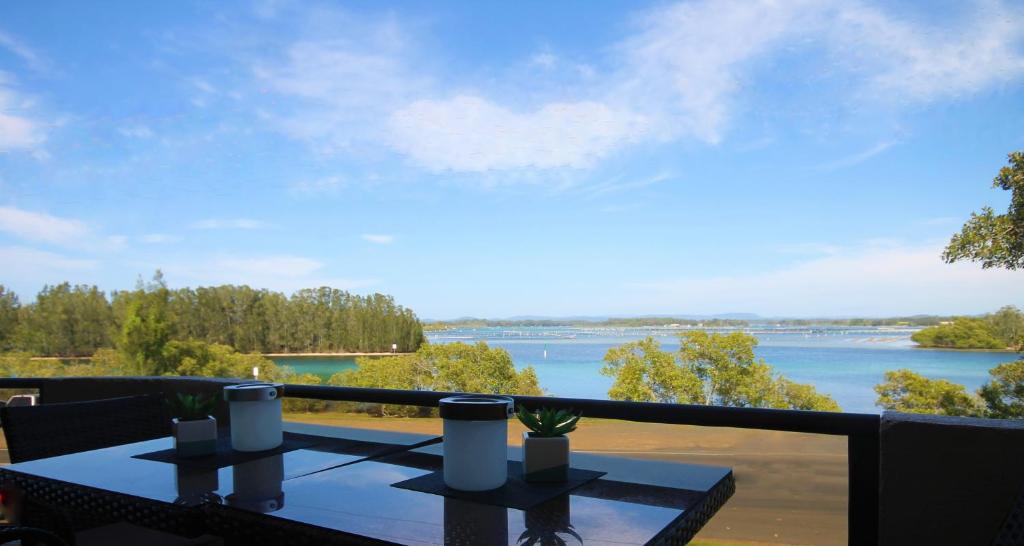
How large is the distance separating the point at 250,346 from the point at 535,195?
21.4 meters

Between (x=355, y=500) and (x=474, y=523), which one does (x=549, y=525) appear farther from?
(x=355, y=500)

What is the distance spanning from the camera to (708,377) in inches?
1028

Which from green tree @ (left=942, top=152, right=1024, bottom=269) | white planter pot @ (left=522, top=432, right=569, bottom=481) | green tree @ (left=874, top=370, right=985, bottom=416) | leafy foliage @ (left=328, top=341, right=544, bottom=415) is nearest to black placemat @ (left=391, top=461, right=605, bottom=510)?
white planter pot @ (left=522, top=432, right=569, bottom=481)

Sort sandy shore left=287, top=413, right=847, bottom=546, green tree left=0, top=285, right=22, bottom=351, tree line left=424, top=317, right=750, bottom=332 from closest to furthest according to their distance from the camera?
sandy shore left=287, top=413, right=847, bottom=546 < tree line left=424, top=317, right=750, bottom=332 < green tree left=0, top=285, right=22, bottom=351

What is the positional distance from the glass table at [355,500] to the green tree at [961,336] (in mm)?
27706

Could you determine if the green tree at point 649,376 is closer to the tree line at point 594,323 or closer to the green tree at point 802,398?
the green tree at point 802,398

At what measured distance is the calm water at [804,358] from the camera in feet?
92.6

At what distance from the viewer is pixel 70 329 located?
137ft

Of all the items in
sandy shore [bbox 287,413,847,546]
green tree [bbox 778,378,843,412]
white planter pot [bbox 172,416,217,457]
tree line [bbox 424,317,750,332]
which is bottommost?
sandy shore [bbox 287,413,847,546]

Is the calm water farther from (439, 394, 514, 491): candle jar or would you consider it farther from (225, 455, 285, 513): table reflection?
(439, 394, 514, 491): candle jar

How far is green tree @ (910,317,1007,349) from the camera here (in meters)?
25.5

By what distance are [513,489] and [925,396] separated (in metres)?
23.2

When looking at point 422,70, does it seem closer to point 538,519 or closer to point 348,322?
point 348,322

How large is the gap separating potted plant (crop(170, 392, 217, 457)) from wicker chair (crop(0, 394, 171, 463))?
1.79ft
